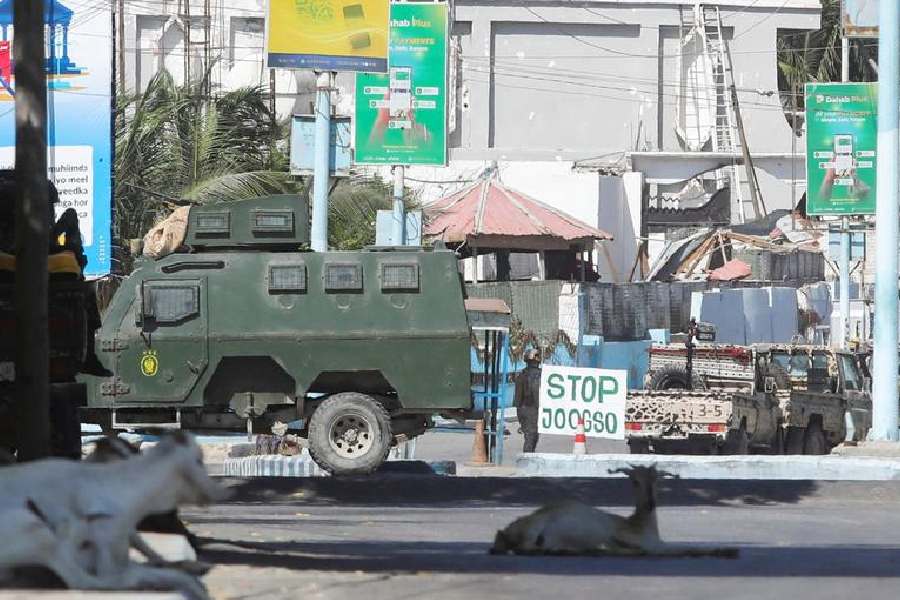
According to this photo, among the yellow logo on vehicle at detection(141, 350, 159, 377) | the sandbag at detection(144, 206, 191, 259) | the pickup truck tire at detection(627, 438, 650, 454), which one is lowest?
the pickup truck tire at detection(627, 438, 650, 454)

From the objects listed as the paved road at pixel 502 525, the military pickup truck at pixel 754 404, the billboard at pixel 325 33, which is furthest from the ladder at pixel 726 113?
the paved road at pixel 502 525

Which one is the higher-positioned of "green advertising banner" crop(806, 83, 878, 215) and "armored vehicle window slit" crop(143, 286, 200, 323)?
"green advertising banner" crop(806, 83, 878, 215)

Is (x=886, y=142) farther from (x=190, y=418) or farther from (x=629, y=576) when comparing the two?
(x=629, y=576)

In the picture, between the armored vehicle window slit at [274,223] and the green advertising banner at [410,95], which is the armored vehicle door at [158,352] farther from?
the green advertising banner at [410,95]

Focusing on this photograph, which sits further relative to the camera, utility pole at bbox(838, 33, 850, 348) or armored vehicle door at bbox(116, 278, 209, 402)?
utility pole at bbox(838, 33, 850, 348)

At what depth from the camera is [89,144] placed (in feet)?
60.7

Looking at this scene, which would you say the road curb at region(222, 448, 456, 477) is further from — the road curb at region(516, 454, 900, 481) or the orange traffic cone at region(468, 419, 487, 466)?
the orange traffic cone at region(468, 419, 487, 466)

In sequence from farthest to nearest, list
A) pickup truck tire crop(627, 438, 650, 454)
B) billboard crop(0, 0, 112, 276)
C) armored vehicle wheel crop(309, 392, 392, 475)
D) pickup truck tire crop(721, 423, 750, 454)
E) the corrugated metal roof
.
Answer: the corrugated metal roof → pickup truck tire crop(627, 438, 650, 454) → pickup truck tire crop(721, 423, 750, 454) → billboard crop(0, 0, 112, 276) → armored vehicle wheel crop(309, 392, 392, 475)

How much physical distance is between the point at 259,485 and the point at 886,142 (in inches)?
340

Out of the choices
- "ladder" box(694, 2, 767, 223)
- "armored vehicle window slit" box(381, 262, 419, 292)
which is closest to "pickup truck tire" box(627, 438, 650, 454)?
"armored vehicle window slit" box(381, 262, 419, 292)

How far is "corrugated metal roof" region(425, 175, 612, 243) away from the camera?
3888 cm

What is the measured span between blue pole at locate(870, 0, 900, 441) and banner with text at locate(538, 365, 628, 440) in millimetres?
3118

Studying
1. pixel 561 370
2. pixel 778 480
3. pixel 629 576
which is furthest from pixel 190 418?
pixel 629 576

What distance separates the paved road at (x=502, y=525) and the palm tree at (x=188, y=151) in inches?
557
